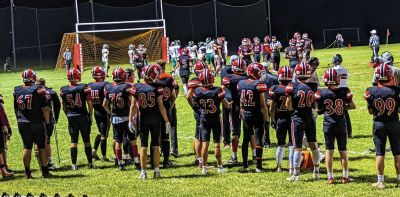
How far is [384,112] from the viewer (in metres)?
9.97

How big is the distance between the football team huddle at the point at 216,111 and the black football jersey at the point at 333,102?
0.02 meters

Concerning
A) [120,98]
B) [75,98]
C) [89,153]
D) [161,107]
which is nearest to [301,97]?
[161,107]

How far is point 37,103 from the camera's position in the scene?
11.8m

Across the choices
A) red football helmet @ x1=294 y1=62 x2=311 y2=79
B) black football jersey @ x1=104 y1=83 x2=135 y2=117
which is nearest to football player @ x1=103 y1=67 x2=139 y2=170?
black football jersey @ x1=104 y1=83 x2=135 y2=117

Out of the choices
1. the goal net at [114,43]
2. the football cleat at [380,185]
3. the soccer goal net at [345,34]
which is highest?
the soccer goal net at [345,34]

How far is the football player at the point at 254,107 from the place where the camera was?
11680mm

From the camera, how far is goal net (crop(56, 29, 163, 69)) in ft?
128

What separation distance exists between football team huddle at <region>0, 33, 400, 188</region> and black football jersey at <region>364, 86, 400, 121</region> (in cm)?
2

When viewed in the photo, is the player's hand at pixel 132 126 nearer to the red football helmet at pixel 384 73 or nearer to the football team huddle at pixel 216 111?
the football team huddle at pixel 216 111

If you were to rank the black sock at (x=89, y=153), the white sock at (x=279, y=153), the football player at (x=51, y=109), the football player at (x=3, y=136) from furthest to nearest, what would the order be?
the football player at (x=51, y=109), the black sock at (x=89, y=153), the football player at (x=3, y=136), the white sock at (x=279, y=153)

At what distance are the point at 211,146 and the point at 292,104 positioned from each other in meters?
4.57

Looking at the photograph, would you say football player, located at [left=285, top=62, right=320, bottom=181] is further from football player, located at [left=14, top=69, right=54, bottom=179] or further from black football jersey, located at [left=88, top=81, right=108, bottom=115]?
football player, located at [left=14, top=69, right=54, bottom=179]

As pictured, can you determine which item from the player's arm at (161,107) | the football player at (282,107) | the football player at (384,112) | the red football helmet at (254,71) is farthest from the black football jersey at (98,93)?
the football player at (384,112)

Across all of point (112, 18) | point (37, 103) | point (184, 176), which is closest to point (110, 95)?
point (37, 103)
